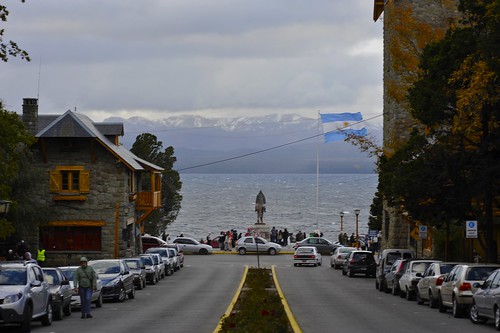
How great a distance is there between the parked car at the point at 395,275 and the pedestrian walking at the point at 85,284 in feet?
47.7

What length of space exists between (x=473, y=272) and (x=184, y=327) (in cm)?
864

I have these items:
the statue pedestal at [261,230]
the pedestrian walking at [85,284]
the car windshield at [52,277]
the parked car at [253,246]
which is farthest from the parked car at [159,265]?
the statue pedestal at [261,230]

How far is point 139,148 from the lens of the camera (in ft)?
296

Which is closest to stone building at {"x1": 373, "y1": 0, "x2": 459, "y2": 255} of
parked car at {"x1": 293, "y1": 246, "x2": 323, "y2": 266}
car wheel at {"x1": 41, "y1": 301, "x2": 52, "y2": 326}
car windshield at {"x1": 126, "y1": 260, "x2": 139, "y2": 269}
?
parked car at {"x1": 293, "y1": 246, "x2": 323, "y2": 266}

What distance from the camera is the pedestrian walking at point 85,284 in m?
27.6

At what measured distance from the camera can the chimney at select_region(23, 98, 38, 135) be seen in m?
60.7

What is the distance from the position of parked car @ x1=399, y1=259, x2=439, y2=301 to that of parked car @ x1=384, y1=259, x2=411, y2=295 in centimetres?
135

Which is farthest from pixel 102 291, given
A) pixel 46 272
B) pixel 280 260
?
pixel 280 260

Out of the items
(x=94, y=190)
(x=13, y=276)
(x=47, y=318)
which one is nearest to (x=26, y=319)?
(x=13, y=276)

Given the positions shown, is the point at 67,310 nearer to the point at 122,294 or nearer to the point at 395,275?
the point at 122,294

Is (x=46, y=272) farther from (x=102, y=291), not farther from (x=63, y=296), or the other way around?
(x=102, y=291)

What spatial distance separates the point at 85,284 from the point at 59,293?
75 centimetres

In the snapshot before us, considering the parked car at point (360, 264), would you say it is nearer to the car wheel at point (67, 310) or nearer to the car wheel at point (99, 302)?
the car wheel at point (99, 302)

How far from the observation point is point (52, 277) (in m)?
28.5
